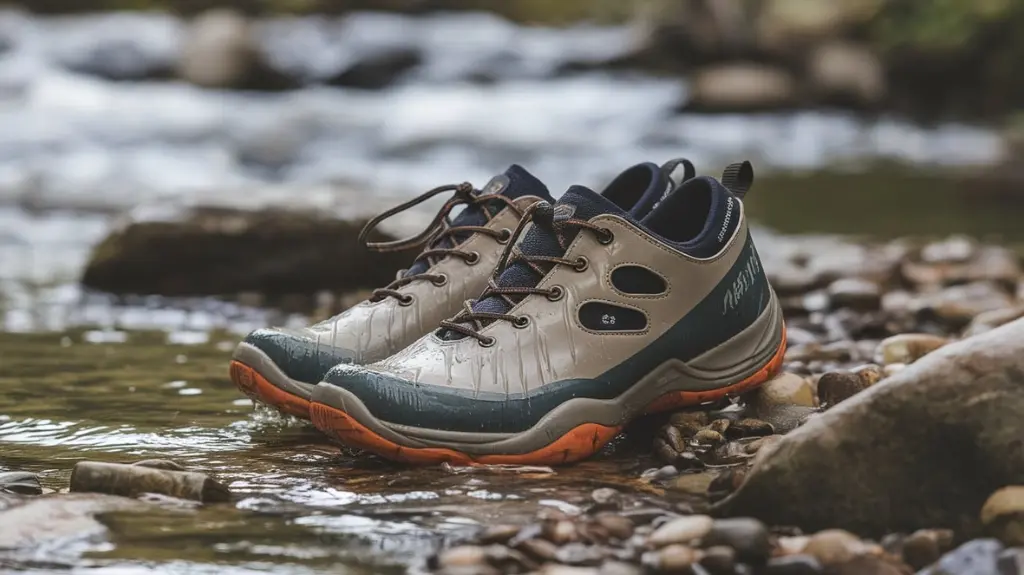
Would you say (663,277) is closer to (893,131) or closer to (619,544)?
(619,544)

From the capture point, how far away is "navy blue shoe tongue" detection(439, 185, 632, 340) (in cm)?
250

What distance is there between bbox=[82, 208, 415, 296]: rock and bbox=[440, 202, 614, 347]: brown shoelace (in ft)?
10.1

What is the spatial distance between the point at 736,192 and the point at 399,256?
281 centimetres

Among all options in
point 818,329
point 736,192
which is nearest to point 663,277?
point 736,192

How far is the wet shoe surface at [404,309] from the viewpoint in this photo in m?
2.68

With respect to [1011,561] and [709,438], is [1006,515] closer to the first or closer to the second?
[1011,561]

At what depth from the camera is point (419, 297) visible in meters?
2.79

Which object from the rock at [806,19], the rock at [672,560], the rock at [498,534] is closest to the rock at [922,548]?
the rock at [672,560]

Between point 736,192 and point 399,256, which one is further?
point 399,256

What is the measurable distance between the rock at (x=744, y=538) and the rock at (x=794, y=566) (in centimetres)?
2

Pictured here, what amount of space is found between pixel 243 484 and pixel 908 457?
1.25m

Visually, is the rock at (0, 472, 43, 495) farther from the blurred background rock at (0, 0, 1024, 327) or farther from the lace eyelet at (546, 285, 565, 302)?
the blurred background rock at (0, 0, 1024, 327)

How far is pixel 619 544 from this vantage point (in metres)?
1.88

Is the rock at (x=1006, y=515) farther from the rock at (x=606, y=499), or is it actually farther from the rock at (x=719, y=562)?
the rock at (x=606, y=499)
